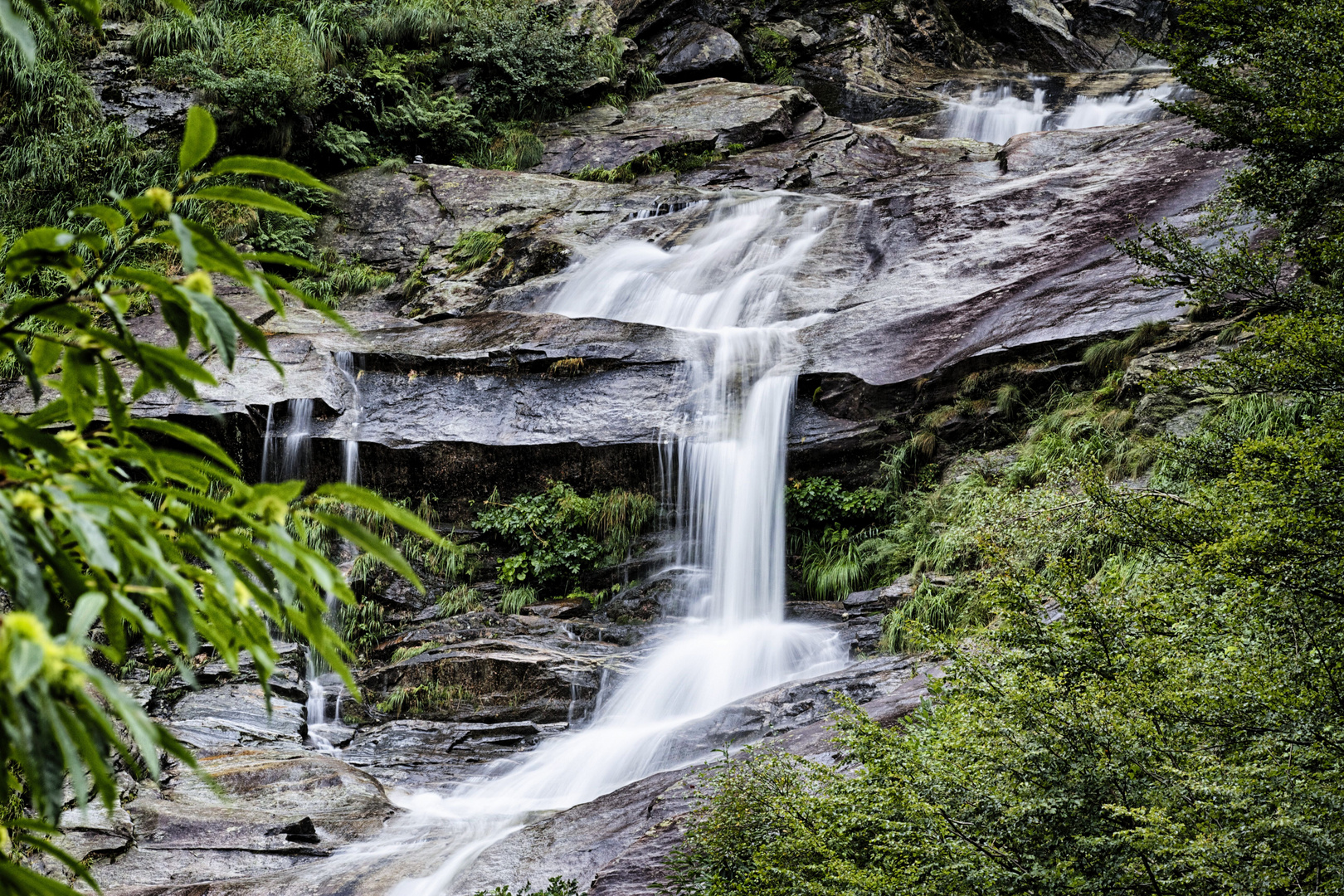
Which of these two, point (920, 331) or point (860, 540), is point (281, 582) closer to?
point (860, 540)

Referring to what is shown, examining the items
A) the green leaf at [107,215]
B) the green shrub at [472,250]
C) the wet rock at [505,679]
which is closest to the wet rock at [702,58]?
the green shrub at [472,250]

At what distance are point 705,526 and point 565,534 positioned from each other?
1.79 meters

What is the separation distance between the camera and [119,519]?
1.22 m

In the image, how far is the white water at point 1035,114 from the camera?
1870cm

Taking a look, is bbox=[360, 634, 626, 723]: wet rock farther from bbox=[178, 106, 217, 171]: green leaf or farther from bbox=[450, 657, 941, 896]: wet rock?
bbox=[178, 106, 217, 171]: green leaf

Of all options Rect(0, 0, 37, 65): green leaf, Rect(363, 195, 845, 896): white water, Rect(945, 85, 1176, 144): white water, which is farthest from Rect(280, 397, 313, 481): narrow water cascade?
Rect(945, 85, 1176, 144): white water

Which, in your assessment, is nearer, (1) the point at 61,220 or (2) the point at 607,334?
(2) the point at 607,334

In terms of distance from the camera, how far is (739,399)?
429 inches

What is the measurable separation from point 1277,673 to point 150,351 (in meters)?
3.64

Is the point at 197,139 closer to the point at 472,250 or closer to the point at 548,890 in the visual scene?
the point at 548,890

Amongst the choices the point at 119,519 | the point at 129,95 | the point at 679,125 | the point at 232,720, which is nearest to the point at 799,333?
the point at 232,720

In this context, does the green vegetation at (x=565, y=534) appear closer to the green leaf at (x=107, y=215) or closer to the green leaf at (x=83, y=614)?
the green leaf at (x=107, y=215)

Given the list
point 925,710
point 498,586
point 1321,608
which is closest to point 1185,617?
point 1321,608

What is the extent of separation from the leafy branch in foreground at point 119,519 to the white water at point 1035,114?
1953 centimetres
